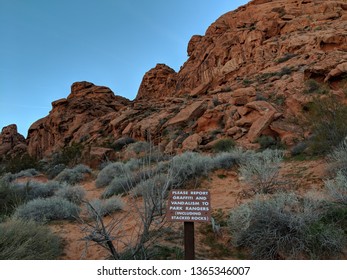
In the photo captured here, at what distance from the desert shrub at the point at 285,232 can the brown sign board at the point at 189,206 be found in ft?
3.62

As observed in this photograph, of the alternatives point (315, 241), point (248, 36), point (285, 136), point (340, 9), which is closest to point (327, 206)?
point (315, 241)

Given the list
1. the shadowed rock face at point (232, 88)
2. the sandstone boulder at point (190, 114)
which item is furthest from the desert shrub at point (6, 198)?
the sandstone boulder at point (190, 114)

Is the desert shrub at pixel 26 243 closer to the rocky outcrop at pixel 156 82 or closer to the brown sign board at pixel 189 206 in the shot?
the brown sign board at pixel 189 206

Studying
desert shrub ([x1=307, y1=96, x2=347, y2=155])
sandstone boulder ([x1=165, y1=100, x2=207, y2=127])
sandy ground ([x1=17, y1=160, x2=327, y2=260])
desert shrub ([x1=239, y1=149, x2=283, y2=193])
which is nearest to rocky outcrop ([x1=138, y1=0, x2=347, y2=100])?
sandstone boulder ([x1=165, y1=100, x2=207, y2=127])

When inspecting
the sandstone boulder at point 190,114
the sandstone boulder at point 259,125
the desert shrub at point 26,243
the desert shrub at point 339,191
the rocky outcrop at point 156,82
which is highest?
the rocky outcrop at point 156,82

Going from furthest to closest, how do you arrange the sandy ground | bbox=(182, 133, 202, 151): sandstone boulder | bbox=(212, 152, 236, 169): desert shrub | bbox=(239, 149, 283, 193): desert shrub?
bbox=(182, 133, 202, 151): sandstone boulder → bbox=(212, 152, 236, 169): desert shrub → bbox=(239, 149, 283, 193): desert shrub → the sandy ground

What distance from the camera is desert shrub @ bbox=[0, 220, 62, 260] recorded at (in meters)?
3.62

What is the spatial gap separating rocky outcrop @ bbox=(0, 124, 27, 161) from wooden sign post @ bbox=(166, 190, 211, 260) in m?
44.7

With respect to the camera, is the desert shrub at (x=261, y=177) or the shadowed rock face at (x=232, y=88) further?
the shadowed rock face at (x=232, y=88)

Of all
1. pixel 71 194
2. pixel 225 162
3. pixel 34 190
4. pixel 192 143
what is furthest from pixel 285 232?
pixel 192 143

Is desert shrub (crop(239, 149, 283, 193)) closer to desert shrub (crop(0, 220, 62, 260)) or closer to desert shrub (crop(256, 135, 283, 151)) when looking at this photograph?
desert shrub (crop(0, 220, 62, 260))

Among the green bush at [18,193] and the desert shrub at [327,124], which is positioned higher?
the desert shrub at [327,124]

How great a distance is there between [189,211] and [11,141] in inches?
1998

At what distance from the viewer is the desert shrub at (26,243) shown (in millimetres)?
3617
